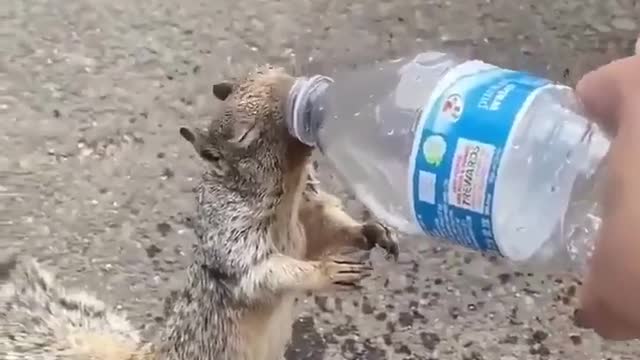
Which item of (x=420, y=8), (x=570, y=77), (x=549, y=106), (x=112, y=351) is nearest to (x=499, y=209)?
(x=549, y=106)

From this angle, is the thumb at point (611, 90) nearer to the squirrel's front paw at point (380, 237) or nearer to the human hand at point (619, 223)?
the human hand at point (619, 223)

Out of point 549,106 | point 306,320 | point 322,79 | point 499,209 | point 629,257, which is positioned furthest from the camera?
point 306,320

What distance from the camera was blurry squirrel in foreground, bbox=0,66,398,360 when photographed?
1707 millimetres

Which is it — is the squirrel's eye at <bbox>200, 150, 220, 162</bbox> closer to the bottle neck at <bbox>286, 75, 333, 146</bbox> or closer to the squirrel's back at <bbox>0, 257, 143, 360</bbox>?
the bottle neck at <bbox>286, 75, 333, 146</bbox>

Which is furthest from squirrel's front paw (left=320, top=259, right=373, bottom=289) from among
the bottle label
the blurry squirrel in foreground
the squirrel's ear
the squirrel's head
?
the bottle label

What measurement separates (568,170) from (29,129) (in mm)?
1381

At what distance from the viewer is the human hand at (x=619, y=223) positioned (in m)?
1.07

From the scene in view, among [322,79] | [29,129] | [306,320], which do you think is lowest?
[306,320]

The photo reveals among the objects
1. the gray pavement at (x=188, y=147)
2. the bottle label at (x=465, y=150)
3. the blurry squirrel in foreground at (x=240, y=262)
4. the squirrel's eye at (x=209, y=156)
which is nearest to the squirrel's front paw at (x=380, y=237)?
the blurry squirrel in foreground at (x=240, y=262)

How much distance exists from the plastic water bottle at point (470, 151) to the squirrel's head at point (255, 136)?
5 cm

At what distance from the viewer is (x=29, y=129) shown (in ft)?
8.16

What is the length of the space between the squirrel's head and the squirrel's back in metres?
0.35

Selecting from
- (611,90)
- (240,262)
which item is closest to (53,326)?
→ (240,262)

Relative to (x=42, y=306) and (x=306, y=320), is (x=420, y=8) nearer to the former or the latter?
(x=306, y=320)
